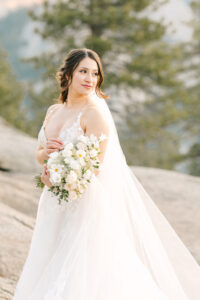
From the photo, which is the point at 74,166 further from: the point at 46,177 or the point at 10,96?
the point at 10,96

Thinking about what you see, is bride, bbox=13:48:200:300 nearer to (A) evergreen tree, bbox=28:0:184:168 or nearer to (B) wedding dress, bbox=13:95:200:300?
(B) wedding dress, bbox=13:95:200:300

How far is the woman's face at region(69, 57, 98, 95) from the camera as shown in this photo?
12.0 ft

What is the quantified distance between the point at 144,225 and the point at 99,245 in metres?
0.61

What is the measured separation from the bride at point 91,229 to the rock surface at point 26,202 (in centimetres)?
101

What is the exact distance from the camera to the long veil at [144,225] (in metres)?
3.75

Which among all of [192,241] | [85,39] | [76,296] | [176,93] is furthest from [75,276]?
[176,93]

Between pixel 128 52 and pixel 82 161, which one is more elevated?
pixel 128 52

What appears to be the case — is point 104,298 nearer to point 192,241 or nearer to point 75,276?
point 75,276

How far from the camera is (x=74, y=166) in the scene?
319 cm

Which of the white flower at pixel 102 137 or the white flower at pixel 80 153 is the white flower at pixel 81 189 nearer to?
the white flower at pixel 80 153

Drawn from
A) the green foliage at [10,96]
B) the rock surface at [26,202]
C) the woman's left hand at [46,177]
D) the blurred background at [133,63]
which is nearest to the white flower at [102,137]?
the woman's left hand at [46,177]

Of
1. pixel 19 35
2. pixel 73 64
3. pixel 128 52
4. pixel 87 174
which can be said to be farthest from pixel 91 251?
pixel 19 35

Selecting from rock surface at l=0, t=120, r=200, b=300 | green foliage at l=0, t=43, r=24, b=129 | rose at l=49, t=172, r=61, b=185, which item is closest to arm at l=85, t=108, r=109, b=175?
rose at l=49, t=172, r=61, b=185

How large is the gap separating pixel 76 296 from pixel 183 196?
20.3 feet
